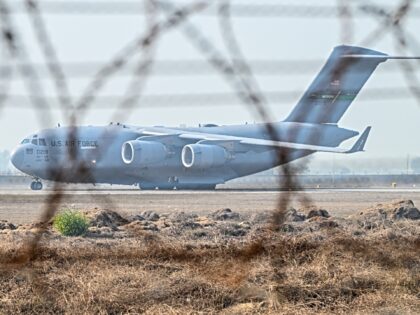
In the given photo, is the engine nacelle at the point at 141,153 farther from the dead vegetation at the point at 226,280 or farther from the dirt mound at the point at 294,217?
the dead vegetation at the point at 226,280

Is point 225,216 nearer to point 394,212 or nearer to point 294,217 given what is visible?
point 294,217

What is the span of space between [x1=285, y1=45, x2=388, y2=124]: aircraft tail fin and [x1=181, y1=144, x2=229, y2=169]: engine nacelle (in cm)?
3875

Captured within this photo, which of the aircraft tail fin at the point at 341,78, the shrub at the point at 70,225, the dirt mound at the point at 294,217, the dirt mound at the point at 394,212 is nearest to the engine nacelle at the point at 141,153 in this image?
the dirt mound at the point at 394,212

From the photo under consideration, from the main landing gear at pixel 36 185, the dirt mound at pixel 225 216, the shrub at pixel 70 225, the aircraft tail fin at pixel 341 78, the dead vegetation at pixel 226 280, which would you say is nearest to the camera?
the aircraft tail fin at pixel 341 78

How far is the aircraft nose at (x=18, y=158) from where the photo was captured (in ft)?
146

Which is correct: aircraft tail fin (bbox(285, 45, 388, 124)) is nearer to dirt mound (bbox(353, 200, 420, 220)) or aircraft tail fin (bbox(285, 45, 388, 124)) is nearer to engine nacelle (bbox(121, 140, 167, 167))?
dirt mound (bbox(353, 200, 420, 220))

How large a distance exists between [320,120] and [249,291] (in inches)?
83.4

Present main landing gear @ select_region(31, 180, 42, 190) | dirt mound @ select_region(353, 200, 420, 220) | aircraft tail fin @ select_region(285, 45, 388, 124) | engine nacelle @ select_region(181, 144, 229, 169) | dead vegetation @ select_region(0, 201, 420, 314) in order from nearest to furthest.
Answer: aircraft tail fin @ select_region(285, 45, 388, 124) < dead vegetation @ select_region(0, 201, 420, 314) < dirt mound @ select_region(353, 200, 420, 220) < engine nacelle @ select_region(181, 144, 229, 169) < main landing gear @ select_region(31, 180, 42, 190)

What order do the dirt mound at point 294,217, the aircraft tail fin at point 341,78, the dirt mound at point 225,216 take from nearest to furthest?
the aircraft tail fin at point 341,78
the dirt mound at point 294,217
the dirt mound at point 225,216

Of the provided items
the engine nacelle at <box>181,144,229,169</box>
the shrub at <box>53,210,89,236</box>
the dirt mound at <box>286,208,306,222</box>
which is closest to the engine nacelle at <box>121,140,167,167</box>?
the engine nacelle at <box>181,144,229,169</box>

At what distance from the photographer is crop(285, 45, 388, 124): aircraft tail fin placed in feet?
16.3

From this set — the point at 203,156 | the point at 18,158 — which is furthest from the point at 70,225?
the point at 18,158

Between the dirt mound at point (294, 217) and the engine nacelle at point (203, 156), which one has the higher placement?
the engine nacelle at point (203, 156)

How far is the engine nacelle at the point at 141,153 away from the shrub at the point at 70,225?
1118 inches
